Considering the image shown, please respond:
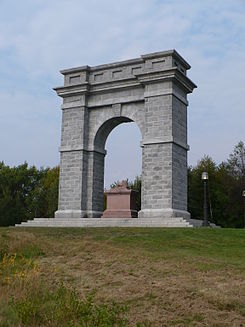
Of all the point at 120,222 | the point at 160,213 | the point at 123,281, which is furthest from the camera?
the point at 160,213

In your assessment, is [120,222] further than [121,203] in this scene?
No

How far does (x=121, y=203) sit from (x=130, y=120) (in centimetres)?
475

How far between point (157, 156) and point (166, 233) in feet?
21.5

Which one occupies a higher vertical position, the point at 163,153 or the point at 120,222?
the point at 163,153

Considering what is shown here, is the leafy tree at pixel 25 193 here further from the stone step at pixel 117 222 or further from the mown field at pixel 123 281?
the mown field at pixel 123 281

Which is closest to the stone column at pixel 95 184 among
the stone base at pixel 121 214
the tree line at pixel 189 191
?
the stone base at pixel 121 214

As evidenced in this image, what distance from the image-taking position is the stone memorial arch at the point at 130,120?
20594 mm

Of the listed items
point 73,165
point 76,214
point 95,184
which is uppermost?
point 73,165

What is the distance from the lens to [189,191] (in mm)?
38688

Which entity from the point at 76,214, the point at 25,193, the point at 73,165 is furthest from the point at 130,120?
the point at 25,193

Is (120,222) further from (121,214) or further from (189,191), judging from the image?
(189,191)

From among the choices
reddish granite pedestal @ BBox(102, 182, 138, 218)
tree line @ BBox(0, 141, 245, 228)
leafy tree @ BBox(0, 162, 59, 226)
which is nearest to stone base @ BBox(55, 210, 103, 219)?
reddish granite pedestal @ BBox(102, 182, 138, 218)

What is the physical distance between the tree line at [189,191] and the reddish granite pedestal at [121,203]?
42.2 ft

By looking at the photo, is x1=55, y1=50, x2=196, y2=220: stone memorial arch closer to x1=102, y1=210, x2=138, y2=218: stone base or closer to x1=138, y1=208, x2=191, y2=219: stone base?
x1=138, y1=208, x2=191, y2=219: stone base
